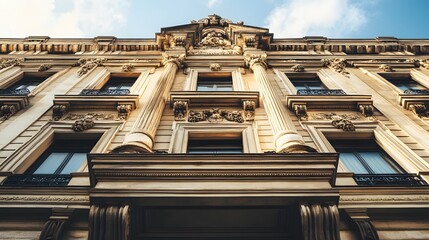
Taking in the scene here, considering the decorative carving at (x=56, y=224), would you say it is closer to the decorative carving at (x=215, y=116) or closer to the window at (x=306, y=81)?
the decorative carving at (x=215, y=116)

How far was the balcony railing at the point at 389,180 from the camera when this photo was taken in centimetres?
780

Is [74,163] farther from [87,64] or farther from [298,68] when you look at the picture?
[298,68]

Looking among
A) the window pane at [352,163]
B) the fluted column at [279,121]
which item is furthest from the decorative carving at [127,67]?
the window pane at [352,163]

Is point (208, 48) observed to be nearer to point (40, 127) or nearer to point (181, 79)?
point (181, 79)

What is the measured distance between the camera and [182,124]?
34.1 ft

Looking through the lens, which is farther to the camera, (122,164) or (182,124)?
(182,124)

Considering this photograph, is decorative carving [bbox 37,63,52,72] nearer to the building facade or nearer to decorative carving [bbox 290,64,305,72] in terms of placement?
the building facade

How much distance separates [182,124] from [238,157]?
4.15m

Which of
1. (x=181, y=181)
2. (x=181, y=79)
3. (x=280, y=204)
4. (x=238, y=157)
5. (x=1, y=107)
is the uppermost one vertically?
(x=181, y=79)

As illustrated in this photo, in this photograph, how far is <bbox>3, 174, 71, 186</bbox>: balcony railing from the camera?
7.80m

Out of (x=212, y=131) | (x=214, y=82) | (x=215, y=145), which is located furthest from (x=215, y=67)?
(x=215, y=145)

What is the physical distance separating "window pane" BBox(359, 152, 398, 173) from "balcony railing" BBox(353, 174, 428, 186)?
732mm

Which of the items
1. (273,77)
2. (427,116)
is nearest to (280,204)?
(427,116)

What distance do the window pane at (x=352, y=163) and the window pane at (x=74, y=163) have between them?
24.7ft
